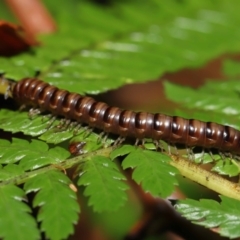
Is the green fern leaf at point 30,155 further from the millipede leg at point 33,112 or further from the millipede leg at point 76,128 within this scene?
the millipede leg at point 33,112

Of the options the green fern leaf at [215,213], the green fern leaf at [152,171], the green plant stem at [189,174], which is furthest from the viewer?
the green plant stem at [189,174]

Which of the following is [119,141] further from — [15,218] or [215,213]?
[15,218]

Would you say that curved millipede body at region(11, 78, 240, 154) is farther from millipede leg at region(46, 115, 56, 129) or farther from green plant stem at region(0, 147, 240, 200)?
green plant stem at region(0, 147, 240, 200)

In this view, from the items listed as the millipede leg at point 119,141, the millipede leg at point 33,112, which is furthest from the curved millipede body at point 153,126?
the millipede leg at point 33,112

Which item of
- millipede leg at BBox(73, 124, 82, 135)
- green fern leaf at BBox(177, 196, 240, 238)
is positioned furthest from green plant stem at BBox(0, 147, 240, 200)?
millipede leg at BBox(73, 124, 82, 135)

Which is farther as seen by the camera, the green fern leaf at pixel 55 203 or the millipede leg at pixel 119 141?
the millipede leg at pixel 119 141

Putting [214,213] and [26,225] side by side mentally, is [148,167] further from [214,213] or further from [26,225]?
[26,225]
